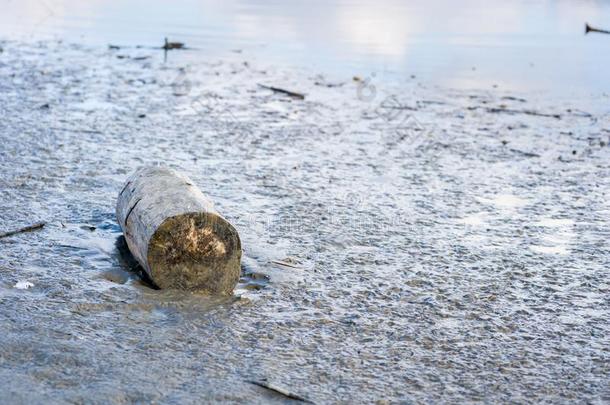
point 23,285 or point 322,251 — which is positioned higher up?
point 322,251

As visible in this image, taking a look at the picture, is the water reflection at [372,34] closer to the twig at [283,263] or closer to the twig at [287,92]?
the twig at [287,92]

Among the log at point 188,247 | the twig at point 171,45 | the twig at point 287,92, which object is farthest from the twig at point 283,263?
the twig at point 171,45

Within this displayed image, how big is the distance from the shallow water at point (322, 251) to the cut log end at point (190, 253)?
128 mm

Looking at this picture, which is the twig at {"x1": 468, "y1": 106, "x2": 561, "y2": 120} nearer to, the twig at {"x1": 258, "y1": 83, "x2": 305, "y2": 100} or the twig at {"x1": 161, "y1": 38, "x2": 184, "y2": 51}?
the twig at {"x1": 258, "y1": 83, "x2": 305, "y2": 100}

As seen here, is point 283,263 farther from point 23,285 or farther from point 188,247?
point 23,285

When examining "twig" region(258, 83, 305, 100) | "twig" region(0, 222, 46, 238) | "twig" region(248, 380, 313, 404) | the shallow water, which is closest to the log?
the shallow water

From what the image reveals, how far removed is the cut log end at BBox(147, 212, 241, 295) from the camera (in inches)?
222

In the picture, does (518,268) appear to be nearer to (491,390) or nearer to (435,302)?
(435,302)

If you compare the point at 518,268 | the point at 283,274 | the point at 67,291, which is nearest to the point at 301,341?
the point at 283,274

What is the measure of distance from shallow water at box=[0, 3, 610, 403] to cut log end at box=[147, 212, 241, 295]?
128 mm

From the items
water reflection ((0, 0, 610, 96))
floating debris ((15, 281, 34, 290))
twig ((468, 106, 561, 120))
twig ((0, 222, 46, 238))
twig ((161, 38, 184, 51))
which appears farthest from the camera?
twig ((161, 38, 184, 51))

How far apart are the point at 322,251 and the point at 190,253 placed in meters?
1.23

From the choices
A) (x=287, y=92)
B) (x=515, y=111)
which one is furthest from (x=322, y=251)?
(x=287, y=92)

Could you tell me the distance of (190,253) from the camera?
5.68 meters
